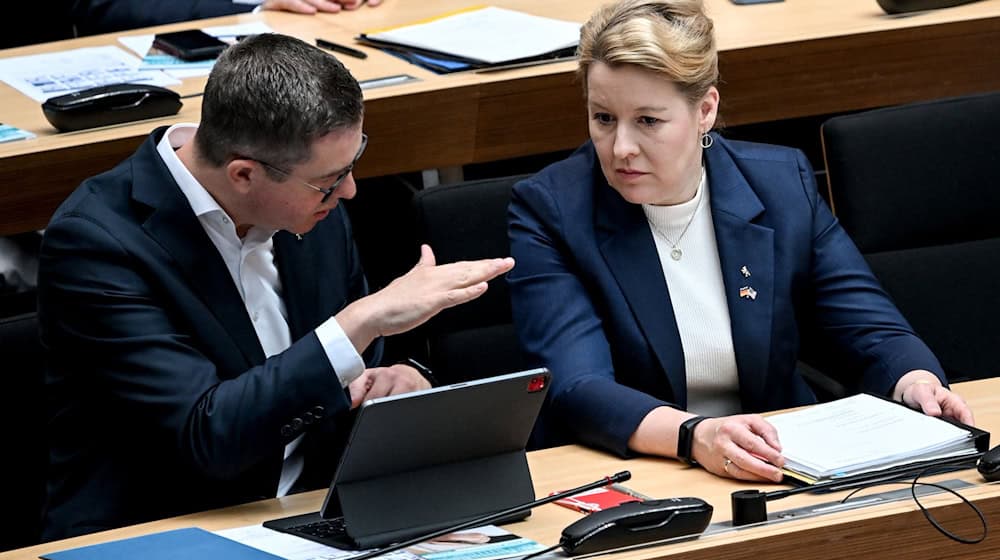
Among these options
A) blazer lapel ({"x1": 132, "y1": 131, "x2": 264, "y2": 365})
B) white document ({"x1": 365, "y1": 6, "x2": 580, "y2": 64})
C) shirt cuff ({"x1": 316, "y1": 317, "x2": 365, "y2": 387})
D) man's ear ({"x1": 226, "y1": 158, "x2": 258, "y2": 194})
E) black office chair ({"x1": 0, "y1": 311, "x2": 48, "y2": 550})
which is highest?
white document ({"x1": 365, "y1": 6, "x2": 580, "y2": 64})

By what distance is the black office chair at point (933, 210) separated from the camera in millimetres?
2785

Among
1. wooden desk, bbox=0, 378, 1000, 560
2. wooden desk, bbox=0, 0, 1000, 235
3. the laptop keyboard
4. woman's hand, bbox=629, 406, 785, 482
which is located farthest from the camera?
wooden desk, bbox=0, 0, 1000, 235

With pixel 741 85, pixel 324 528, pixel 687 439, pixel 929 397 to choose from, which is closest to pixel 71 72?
pixel 741 85

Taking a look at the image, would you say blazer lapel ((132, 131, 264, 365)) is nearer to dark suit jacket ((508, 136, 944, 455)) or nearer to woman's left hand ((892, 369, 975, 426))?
dark suit jacket ((508, 136, 944, 455))

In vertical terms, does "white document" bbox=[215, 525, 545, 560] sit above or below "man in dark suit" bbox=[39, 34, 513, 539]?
below

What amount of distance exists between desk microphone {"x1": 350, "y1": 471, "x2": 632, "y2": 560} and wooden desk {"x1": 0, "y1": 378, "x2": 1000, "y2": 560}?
24mm

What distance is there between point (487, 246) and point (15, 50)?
1572 millimetres

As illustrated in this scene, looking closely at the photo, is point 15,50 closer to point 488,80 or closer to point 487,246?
point 488,80

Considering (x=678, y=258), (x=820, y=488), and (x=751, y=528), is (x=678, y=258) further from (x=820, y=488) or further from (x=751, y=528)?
(x=751, y=528)

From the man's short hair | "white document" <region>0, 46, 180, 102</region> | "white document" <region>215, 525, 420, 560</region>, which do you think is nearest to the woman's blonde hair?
the man's short hair

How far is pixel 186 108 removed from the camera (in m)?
3.10

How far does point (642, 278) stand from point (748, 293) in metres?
0.18

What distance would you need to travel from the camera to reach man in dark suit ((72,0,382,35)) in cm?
379

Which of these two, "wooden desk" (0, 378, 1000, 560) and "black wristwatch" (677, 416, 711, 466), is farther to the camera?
"black wristwatch" (677, 416, 711, 466)
